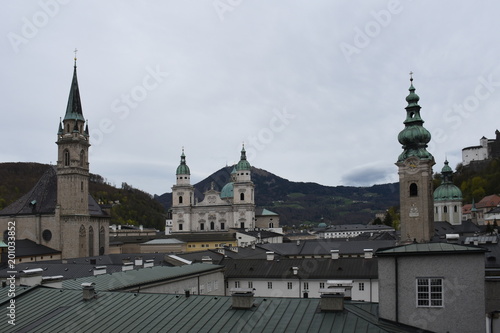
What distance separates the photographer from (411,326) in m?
15.6

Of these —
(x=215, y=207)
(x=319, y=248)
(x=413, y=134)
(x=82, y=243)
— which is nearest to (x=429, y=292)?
(x=413, y=134)

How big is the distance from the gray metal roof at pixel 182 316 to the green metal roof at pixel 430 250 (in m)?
2.23

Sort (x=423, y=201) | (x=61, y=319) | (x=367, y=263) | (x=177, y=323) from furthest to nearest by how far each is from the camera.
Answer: (x=423, y=201)
(x=367, y=263)
(x=61, y=319)
(x=177, y=323)

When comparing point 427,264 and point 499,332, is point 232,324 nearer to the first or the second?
point 427,264

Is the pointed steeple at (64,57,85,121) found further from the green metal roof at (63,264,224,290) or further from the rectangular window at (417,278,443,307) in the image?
the rectangular window at (417,278,443,307)

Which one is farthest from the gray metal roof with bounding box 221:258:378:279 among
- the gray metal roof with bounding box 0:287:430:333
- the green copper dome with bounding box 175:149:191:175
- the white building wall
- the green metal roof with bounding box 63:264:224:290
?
the green copper dome with bounding box 175:149:191:175

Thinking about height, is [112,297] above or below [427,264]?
below

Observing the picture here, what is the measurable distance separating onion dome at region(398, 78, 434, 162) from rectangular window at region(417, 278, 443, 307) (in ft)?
190

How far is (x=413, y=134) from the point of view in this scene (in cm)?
7181

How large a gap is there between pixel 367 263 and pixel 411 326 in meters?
29.8

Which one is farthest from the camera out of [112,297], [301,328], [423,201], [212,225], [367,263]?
[212,225]

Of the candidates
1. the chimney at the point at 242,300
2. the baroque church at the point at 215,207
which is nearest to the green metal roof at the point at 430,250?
the chimney at the point at 242,300

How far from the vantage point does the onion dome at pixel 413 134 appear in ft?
234

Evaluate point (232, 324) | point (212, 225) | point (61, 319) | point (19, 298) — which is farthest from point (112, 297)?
point (212, 225)
